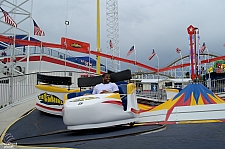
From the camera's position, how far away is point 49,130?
657 cm

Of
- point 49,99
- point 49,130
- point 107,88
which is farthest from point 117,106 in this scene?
point 49,99

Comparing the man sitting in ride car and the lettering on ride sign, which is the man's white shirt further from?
the lettering on ride sign

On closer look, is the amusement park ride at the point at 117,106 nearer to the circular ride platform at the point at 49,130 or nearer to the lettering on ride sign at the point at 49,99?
the lettering on ride sign at the point at 49,99

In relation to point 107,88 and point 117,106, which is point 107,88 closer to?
point 107,88

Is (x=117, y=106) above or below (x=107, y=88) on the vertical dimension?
below

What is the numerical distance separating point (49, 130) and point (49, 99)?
2111 millimetres

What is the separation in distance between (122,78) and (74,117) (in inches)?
102

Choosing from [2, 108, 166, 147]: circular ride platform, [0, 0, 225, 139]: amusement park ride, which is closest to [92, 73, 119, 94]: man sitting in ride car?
[0, 0, 225, 139]: amusement park ride

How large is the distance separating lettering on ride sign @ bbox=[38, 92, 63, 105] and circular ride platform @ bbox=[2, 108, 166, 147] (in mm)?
430

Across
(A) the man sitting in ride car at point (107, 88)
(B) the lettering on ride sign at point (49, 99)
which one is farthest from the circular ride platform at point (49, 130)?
(A) the man sitting in ride car at point (107, 88)

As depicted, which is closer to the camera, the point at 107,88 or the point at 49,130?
the point at 107,88

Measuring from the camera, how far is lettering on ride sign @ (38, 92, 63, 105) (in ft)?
27.8

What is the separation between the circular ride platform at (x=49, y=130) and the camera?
204 inches

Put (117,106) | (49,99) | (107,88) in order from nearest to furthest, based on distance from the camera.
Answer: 1. (117,106)
2. (107,88)
3. (49,99)
